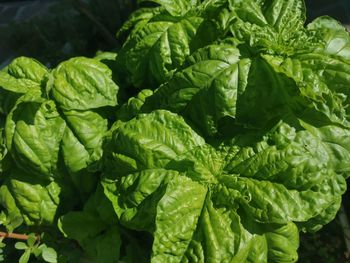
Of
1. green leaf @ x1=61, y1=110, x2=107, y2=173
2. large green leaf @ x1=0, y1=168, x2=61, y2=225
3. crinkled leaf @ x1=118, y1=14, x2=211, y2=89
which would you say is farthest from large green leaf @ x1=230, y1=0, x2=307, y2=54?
large green leaf @ x1=0, y1=168, x2=61, y2=225

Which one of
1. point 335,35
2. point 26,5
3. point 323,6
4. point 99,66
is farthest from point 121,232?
point 26,5

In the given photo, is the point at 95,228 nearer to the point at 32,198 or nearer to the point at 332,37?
the point at 32,198

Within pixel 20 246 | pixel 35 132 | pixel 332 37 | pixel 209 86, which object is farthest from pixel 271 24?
pixel 20 246

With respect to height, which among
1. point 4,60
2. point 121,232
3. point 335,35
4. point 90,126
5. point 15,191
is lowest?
point 4,60

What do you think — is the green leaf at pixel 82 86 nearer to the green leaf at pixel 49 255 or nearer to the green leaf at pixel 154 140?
the green leaf at pixel 154 140

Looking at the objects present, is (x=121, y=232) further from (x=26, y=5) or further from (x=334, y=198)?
(x=26, y=5)

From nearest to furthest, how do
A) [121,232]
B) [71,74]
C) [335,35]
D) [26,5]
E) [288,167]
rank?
[288,167]
[335,35]
[71,74]
[121,232]
[26,5]

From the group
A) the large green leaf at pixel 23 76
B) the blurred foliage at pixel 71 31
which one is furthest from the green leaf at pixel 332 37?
the blurred foliage at pixel 71 31
